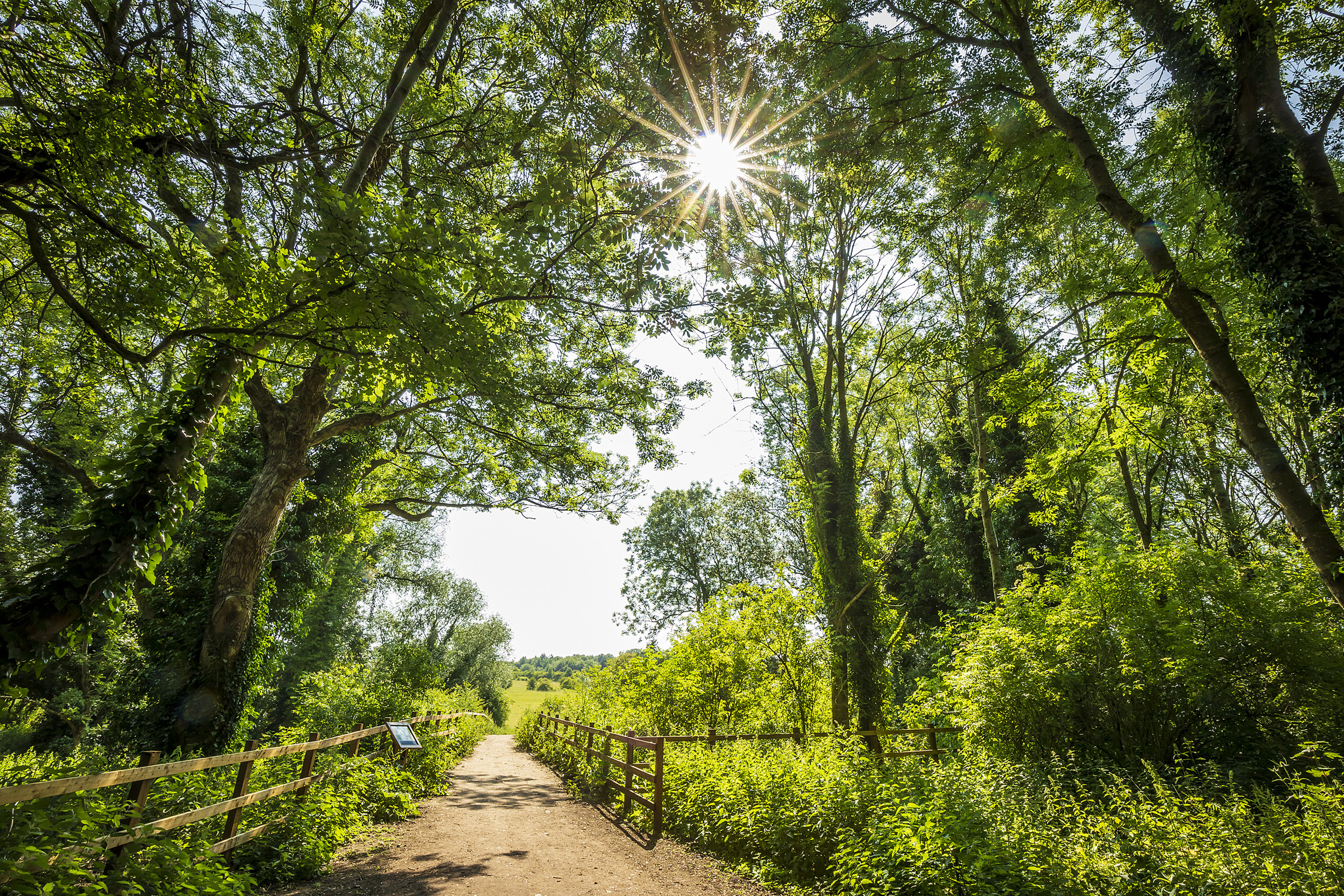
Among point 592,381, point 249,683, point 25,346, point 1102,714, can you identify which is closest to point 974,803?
point 1102,714

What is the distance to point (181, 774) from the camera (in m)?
5.11

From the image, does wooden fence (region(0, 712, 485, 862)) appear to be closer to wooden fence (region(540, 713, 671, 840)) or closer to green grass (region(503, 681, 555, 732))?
wooden fence (region(540, 713, 671, 840))

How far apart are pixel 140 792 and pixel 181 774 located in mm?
2011

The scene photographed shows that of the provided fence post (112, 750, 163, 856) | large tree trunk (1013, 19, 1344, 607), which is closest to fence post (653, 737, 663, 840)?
fence post (112, 750, 163, 856)

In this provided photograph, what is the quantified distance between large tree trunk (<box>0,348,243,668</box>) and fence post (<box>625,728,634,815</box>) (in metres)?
6.74

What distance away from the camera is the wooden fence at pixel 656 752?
764cm

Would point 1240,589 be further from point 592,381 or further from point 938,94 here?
point 592,381

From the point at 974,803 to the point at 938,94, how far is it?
8920mm

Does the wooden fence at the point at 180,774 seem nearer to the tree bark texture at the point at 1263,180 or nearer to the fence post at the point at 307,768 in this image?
the fence post at the point at 307,768

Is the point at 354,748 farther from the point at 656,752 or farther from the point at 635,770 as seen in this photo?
the point at 656,752

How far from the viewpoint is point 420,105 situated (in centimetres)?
649

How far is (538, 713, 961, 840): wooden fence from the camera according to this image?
25.1 feet

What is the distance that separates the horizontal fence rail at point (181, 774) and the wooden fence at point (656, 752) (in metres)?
4.04

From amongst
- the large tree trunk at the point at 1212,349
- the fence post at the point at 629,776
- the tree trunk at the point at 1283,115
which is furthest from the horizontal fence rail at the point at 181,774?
the tree trunk at the point at 1283,115
